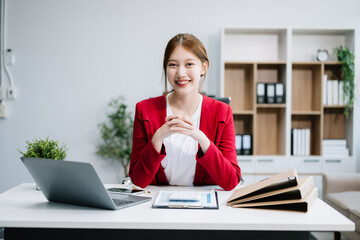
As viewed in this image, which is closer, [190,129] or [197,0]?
[190,129]

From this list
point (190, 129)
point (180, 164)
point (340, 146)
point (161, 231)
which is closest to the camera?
point (161, 231)

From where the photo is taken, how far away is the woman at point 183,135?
1.44 meters

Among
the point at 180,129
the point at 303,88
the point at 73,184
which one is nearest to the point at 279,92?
the point at 303,88

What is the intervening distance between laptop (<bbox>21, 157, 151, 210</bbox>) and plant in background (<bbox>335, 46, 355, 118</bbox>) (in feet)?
10.1

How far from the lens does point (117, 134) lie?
12.4ft

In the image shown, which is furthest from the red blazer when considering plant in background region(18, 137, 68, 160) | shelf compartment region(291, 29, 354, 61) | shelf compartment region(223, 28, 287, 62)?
shelf compartment region(291, 29, 354, 61)

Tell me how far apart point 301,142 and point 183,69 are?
8.40 ft

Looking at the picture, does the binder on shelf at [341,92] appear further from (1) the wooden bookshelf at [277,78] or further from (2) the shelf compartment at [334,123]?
(2) the shelf compartment at [334,123]

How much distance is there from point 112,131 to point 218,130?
2.40 m

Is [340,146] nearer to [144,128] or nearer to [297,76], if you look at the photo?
[297,76]

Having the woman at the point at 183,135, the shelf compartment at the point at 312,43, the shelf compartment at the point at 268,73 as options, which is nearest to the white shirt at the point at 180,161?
the woman at the point at 183,135

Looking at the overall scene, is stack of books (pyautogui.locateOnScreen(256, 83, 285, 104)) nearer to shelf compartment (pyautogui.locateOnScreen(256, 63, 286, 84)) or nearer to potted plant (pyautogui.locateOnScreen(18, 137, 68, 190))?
shelf compartment (pyautogui.locateOnScreen(256, 63, 286, 84))

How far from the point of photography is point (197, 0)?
395 cm

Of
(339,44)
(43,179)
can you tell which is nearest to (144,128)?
(43,179)
